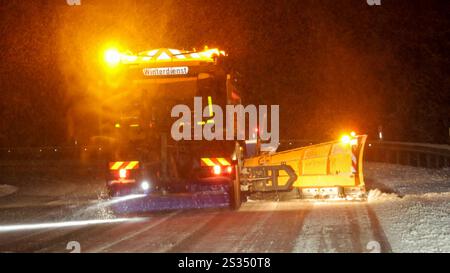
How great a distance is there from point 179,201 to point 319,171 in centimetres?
375

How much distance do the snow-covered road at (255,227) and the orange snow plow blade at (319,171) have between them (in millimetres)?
351

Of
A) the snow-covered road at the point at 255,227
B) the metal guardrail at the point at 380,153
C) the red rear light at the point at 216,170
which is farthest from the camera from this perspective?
the metal guardrail at the point at 380,153

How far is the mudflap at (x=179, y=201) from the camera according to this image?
42.6 ft

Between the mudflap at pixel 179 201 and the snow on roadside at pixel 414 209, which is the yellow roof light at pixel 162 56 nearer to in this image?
the mudflap at pixel 179 201

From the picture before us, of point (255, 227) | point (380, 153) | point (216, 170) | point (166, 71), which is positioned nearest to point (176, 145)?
point (216, 170)

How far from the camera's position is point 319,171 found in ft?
43.5

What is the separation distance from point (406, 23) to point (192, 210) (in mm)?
23257

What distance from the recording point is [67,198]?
17328 mm

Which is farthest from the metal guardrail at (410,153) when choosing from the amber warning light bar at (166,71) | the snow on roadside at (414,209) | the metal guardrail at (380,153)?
the amber warning light bar at (166,71)

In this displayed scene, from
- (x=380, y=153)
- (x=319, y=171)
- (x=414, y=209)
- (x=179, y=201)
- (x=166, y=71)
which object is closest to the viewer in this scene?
(x=414, y=209)

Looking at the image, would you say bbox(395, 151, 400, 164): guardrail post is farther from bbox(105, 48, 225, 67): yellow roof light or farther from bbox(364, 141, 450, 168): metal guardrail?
bbox(105, 48, 225, 67): yellow roof light

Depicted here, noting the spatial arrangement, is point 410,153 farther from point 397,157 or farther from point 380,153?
point 380,153

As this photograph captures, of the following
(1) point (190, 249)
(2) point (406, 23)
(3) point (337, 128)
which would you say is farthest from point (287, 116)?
(1) point (190, 249)
